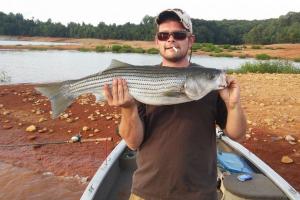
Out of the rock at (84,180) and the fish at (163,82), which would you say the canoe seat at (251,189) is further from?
the rock at (84,180)

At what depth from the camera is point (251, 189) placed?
4.92 meters

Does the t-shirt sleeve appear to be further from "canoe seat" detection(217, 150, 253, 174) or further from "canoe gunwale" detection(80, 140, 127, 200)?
"canoe seat" detection(217, 150, 253, 174)

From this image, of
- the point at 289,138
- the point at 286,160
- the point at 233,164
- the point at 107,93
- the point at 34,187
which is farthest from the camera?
the point at 289,138

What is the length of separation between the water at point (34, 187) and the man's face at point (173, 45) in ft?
17.5

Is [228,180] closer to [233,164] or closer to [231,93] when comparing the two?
[233,164]

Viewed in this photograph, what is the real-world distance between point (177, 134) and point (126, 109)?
17.5 inches

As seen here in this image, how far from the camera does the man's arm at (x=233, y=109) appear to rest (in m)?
3.16

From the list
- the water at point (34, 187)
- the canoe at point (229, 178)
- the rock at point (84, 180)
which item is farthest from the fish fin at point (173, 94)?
the rock at point (84, 180)

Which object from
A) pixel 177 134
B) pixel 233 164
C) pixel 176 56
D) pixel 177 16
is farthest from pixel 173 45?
pixel 233 164

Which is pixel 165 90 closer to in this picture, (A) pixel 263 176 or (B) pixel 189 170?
(B) pixel 189 170

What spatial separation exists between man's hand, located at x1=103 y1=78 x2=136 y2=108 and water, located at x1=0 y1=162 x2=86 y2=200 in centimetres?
516

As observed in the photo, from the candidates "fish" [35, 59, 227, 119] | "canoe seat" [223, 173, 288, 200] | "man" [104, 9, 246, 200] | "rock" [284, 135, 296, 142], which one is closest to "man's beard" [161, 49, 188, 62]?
"man" [104, 9, 246, 200]

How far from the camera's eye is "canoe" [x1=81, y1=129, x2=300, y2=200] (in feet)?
16.2

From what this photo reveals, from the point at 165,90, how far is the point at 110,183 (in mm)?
3514
